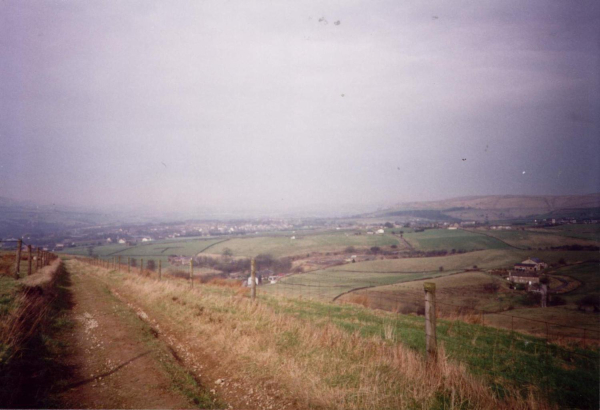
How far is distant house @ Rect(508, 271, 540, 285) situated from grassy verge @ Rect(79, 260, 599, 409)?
6.25 m

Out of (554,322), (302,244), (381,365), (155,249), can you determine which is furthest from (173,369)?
(155,249)

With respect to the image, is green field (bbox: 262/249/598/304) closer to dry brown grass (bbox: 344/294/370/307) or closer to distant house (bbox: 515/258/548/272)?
distant house (bbox: 515/258/548/272)

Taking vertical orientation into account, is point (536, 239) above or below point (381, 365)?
below

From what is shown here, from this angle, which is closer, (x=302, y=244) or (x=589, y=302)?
(x=589, y=302)

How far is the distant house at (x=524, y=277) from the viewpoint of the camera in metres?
16.2

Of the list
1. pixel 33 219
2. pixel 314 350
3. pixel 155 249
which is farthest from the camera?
pixel 155 249

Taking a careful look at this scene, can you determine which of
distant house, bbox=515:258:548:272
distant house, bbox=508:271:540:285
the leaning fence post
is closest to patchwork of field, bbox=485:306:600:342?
distant house, bbox=508:271:540:285

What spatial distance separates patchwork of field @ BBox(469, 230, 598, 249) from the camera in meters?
23.8

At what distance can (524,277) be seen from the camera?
54.7 feet

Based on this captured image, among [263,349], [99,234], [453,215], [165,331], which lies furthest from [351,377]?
[99,234]

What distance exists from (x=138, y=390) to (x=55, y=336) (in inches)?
163

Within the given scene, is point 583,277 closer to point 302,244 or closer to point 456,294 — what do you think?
point 456,294

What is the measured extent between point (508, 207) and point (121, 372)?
4673 centimetres

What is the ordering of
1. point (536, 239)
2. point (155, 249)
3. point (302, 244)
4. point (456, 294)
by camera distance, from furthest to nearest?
point (155, 249) < point (302, 244) < point (536, 239) < point (456, 294)
